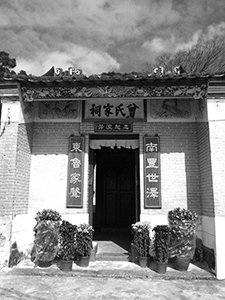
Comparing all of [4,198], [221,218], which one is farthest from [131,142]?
[4,198]

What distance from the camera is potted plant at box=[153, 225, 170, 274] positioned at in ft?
16.5

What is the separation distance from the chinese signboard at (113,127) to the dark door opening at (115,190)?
3.86 meters

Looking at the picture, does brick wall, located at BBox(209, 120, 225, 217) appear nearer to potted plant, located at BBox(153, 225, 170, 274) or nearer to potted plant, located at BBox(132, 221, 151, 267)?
potted plant, located at BBox(153, 225, 170, 274)

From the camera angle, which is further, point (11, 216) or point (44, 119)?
point (44, 119)

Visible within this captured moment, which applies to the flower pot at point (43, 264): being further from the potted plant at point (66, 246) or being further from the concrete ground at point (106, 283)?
the potted plant at point (66, 246)

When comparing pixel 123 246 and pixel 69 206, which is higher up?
pixel 69 206

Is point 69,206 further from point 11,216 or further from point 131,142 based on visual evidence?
point 131,142

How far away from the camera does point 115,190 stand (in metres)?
10.6

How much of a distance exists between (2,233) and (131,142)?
136 inches

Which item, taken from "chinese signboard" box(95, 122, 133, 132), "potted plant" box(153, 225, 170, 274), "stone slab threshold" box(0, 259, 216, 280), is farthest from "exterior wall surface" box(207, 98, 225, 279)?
"chinese signboard" box(95, 122, 133, 132)

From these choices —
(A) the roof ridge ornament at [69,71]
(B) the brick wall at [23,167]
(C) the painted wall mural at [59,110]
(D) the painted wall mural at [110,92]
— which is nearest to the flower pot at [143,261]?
(B) the brick wall at [23,167]

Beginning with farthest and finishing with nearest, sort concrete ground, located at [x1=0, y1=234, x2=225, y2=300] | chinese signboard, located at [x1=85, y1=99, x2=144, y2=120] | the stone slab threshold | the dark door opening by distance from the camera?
the dark door opening → chinese signboard, located at [x1=85, y1=99, x2=144, y2=120] → the stone slab threshold → concrete ground, located at [x1=0, y1=234, x2=225, y2=300]

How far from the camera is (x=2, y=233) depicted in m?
5.24

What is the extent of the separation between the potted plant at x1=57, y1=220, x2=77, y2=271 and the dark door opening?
5089 mm
